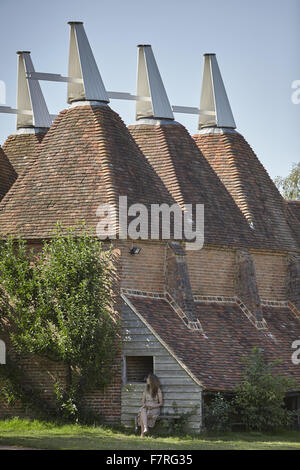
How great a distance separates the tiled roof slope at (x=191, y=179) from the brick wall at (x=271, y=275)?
85 cm

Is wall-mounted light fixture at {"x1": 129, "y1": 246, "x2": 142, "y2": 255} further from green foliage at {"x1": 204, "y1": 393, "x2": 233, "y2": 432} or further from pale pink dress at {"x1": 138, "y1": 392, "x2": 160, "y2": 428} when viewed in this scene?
green foliage at {"x1": 204, "y1": 393, "x2": 233, "y2": 432}

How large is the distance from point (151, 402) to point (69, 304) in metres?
3.06

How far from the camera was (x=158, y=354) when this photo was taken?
982 inches

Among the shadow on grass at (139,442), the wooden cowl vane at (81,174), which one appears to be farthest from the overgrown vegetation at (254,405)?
the wooden cowl vane at (81,174)

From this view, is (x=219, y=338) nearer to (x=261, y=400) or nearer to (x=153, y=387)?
(x=261, y=400)

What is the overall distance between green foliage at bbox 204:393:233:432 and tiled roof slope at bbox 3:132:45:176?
37.8ft

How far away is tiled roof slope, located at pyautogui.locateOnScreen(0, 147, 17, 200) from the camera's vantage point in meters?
30.8

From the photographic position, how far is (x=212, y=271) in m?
29.6

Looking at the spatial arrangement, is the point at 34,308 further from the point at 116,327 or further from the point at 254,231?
the point at 254,231

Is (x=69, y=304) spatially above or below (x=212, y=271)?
below

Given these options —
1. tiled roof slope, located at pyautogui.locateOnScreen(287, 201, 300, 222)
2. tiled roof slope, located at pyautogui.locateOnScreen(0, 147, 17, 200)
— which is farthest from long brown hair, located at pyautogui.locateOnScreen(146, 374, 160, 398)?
A: tiled roof slope, located at pyautogui.locateOnScreen(287, 201, 300, 222)

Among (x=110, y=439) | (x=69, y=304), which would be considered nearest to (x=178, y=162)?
(x=69, y=304)
